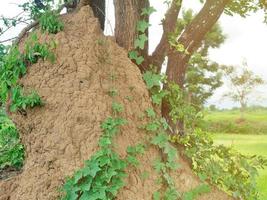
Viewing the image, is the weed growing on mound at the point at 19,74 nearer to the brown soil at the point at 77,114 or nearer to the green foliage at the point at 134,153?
the brown soil at the point at 77,114

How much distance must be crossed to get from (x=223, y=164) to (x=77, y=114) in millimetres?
1746

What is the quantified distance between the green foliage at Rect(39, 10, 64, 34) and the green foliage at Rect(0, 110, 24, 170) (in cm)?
109

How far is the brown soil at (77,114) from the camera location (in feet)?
15.0

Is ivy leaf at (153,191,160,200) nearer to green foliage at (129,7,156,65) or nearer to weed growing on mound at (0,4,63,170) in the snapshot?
weed growing on mound at (0,4,63,170)

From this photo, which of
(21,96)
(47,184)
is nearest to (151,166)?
(47,184)

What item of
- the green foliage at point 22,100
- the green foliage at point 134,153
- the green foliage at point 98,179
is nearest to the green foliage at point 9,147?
the green foliage at point 22,100

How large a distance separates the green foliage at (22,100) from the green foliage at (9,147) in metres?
0.62

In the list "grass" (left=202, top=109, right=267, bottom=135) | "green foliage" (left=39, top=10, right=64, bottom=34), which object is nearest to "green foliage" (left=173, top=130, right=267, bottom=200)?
"green foliage" (left=39, top=10, right=64, bottom=34)

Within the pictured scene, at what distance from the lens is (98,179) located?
14.2 feet

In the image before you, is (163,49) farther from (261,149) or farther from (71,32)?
(261,149)

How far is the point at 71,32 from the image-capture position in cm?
527

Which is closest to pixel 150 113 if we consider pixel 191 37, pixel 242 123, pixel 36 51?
pixel 36 51

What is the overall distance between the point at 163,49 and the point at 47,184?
2.07 metres

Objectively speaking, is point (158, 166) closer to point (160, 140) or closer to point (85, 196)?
point (160, 140)
